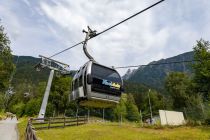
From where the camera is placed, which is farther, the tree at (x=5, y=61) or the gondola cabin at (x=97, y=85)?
the tree at (x=5, y=61)

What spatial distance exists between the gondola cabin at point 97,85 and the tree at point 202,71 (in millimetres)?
22015

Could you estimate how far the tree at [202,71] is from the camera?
29509 millimetres

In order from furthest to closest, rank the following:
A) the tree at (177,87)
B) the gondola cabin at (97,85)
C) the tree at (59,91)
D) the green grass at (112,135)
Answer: the tree at (177,87)
the tree at (59,91)
the green grass at (112,135)
the gondola cabin at (97,85)

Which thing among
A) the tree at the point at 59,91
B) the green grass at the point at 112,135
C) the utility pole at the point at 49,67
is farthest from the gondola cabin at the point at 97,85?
the tree at the point at 59,91

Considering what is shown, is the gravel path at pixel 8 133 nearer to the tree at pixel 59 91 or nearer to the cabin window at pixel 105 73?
the cabin window at pixel 105 73

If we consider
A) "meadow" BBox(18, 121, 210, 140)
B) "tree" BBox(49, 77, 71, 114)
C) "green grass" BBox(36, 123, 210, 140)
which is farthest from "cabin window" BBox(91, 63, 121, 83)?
"tree" BBox(49, 77, 71, 114)

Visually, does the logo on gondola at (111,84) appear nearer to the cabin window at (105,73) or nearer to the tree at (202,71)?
the cabin window at (105,73)

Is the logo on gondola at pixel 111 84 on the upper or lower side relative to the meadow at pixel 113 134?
upper

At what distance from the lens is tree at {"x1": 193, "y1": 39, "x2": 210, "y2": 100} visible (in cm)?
2951

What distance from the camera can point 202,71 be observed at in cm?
2967

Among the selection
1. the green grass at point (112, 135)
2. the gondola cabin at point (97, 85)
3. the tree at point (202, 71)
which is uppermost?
the tree at point (202, 71)

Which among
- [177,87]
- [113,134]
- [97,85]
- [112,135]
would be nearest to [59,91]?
[177,87]

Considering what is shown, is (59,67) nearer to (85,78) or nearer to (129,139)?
(129,139)

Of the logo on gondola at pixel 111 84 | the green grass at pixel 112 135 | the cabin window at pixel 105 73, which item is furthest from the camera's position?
the green grass at pixel 112 135
